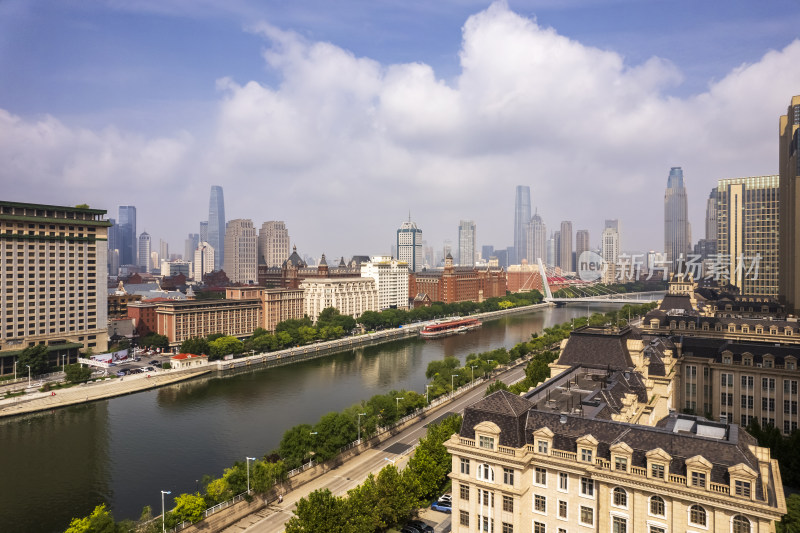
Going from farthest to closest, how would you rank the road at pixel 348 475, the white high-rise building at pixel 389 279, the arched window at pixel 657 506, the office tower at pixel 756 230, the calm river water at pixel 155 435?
the white high-rise building at pixel 389 279, the office tower at pixel 756 230, the calm river water at pixel 155 435, the road at pixel 348 475, the arched window at pixel 657 506

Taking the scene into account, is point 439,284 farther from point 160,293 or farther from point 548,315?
point 160,293

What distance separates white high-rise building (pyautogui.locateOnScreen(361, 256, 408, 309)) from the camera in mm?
151750

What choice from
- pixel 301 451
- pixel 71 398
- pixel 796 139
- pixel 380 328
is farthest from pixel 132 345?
pixel 796 139

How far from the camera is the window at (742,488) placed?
65.5 ft

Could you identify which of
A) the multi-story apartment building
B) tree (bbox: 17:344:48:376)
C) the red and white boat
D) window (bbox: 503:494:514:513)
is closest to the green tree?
window (bbox: 503:494:514:513)

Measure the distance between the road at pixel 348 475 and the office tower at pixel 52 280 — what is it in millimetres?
55830

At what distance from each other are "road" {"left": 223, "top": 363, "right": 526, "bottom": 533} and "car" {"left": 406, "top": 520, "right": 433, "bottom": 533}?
1.91m

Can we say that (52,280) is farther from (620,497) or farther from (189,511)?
(620,497)

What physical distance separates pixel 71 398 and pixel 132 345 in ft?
113

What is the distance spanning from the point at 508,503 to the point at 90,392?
58472 millimetres

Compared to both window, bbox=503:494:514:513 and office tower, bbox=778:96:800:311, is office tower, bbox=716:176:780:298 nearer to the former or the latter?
office tower, bbox=778:96:800:311

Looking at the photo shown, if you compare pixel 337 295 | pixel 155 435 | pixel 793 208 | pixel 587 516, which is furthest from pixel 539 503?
pixel 337 295

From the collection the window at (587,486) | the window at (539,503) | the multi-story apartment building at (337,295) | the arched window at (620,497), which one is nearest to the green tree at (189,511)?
the window at (539,503)

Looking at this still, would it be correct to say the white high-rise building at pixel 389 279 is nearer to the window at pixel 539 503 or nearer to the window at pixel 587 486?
the window at pixel 539 503
